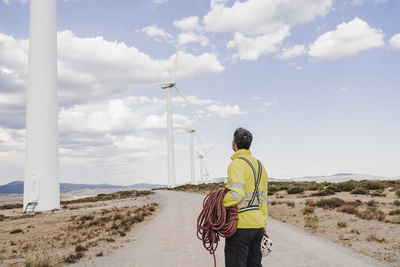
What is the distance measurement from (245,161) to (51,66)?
1097 inches

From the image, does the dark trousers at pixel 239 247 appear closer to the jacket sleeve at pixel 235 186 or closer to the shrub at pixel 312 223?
the jacket sleeve at pixel 235 186

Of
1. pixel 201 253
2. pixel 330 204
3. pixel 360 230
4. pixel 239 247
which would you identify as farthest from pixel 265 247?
pixel 330 204

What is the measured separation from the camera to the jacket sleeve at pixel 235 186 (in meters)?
3.75

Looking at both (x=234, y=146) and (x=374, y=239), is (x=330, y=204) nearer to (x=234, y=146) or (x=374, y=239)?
(x=374, y=239)

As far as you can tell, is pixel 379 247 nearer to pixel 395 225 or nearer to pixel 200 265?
pixel 395 225

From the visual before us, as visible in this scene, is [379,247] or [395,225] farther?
[395,225]

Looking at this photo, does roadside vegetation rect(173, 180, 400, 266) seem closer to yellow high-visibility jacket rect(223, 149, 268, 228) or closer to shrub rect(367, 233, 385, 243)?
shrub rect(367, 233, 385, 243)

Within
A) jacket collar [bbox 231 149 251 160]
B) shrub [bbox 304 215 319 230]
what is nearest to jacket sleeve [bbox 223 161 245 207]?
jacket collar [bbox 231 149 251 160]

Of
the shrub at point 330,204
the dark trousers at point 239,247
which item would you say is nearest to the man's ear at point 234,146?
the dark trousers at point 239,247

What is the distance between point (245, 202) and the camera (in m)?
3.88

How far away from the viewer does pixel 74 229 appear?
54.6 feet

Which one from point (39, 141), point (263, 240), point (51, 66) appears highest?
point (51, 66)

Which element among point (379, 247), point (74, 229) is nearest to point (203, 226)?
point (379, 247)

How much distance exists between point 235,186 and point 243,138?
71cm
